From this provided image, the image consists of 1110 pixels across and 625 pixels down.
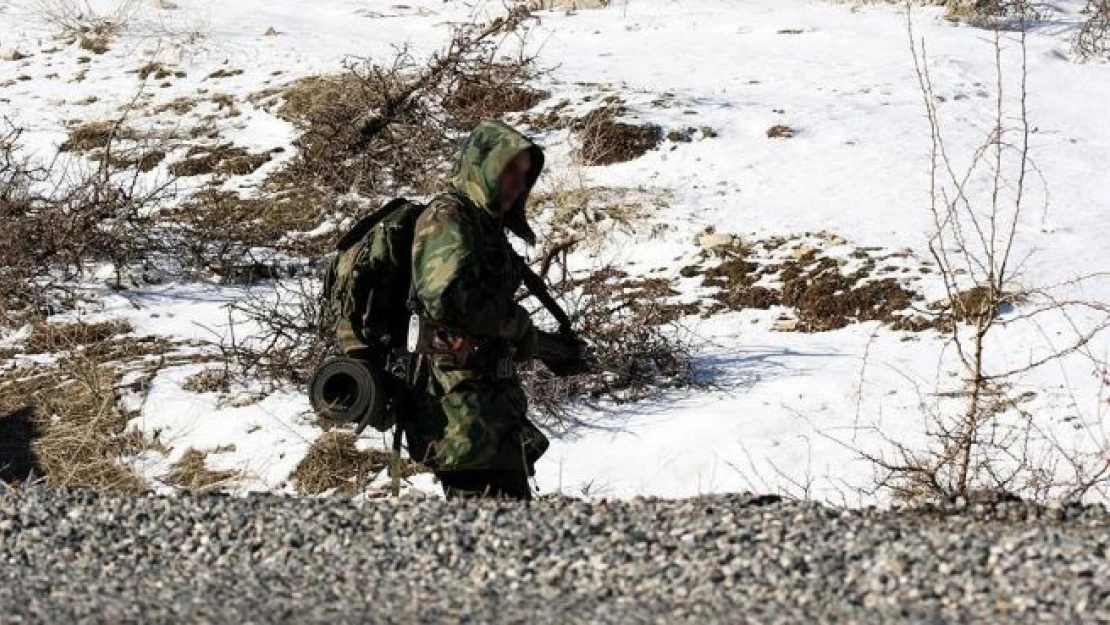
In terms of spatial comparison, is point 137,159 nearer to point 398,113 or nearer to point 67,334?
point 398,113

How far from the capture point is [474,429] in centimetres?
462

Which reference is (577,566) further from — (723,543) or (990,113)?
(990,113)

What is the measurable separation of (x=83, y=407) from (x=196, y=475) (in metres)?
1.24

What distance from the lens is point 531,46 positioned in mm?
13164

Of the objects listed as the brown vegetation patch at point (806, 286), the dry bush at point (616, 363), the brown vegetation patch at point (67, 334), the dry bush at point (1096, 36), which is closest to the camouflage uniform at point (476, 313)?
the dry bush at point (616, 363)

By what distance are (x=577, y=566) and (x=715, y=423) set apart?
11.4 feet

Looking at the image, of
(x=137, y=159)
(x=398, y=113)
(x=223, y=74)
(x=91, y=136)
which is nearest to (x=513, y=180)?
(x=398, y=113)

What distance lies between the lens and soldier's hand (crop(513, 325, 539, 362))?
15.5 feet

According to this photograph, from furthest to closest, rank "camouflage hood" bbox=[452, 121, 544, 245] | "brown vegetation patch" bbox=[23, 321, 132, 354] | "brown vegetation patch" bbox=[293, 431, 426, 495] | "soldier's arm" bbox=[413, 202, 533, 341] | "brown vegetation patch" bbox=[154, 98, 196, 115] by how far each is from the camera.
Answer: "brown vegetation patch" bbox=[154, 98, 196, 115] < "brown vegetation patch" bbox=[23, 321, 132, 354] < "brown vegetation patch" bbox=[293, 431, 426, 495] < "camouflage hood" bbox=[452, 121, 544, 245] < "soldier's arm" bbox=[413, 202, 533, 341]

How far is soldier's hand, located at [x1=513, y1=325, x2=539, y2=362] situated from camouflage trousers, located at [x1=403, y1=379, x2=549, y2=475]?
0.10m

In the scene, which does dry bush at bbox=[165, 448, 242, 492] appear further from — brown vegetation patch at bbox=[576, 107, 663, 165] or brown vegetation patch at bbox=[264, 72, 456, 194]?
brown vegetation patch at bbox=[576, 107, 663, 165]

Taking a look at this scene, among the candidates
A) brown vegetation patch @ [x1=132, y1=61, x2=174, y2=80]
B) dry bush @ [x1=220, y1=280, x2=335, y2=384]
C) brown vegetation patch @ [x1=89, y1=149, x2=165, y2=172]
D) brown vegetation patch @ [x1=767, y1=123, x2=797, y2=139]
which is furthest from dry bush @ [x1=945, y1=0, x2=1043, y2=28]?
dry bush @ [x1=220, y1=280, x2=335, y2=384]

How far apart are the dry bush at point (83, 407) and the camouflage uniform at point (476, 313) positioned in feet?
8.95

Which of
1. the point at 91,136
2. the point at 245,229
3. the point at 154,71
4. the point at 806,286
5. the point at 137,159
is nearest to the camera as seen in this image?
the point at 806,286
